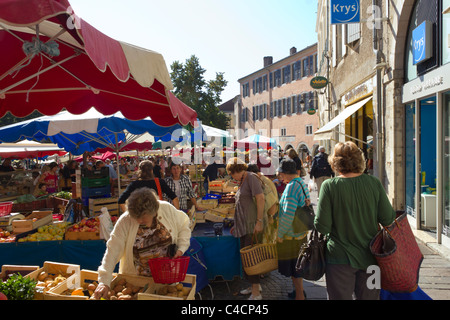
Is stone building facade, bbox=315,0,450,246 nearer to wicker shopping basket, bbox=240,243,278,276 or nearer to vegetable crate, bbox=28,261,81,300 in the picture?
wicker shopping basket, bbox=240,243,278,276

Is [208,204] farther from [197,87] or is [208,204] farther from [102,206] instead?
[197,87]

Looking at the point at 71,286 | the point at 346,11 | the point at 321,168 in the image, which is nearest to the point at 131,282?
the point at 71,286

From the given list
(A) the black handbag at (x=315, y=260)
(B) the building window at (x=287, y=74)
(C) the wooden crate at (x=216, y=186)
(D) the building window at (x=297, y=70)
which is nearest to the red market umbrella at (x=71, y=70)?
A: (A) the black handbag at (x=315, y=260)

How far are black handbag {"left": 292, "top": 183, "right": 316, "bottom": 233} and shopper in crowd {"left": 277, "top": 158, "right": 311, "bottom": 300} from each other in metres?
0.04

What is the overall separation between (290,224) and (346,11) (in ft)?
27.5

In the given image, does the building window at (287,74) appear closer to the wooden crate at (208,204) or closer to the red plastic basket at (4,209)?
the wooden crate at (208,204)

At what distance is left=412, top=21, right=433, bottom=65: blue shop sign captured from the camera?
6617 millimetres

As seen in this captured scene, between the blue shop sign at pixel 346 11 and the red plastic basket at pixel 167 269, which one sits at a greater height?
the blue shop sign at pixel 346 11

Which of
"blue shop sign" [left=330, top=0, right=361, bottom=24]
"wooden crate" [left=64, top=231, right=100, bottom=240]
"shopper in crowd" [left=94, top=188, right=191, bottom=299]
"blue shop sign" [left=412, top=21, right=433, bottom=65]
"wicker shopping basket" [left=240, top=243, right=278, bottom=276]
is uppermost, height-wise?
"blue shop sign" [left=330, top=0, right=361, bottom=24]

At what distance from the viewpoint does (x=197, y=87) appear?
36.6m

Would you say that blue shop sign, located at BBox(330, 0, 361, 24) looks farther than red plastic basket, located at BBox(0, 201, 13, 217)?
Yes

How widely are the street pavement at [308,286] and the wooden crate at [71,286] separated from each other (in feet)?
4.58

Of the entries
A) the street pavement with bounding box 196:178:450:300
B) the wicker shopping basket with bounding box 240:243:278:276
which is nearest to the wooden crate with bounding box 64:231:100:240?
the street pavement with bounding box 196:178:450:300

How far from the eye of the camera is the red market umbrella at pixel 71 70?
2.15 meters
